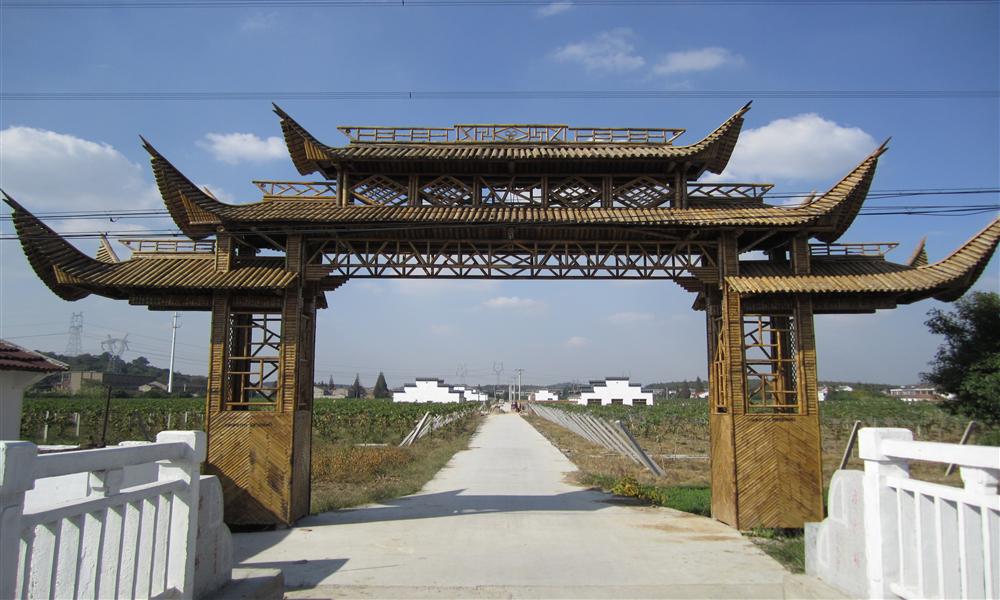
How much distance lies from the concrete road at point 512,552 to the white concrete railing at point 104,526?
329 centimetres

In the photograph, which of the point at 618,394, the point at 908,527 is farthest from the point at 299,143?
the point at 618,394

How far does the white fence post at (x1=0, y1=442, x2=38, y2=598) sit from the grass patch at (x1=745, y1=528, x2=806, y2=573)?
23.8 ft

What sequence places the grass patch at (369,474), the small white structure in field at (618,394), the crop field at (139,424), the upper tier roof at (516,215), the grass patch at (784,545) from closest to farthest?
the grass patch at (784,545), the upper tier roof at (516,215), the grass patch at (369,474), the crop field at (139,424), the small white structure in field at (618,394)

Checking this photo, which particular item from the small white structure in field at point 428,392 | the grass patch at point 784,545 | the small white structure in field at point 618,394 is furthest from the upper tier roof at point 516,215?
the small white structure in field at point 428,392

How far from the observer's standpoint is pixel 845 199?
989 centimetres

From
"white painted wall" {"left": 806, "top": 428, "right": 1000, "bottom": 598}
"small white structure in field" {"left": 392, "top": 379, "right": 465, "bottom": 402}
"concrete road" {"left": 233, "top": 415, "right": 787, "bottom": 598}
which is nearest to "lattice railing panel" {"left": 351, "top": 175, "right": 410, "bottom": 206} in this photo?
"concrete road" {"left": 233, "top": 415, "right": 787, "bottom": 598}

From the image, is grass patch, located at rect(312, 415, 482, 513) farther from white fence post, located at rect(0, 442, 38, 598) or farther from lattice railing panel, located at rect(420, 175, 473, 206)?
white fence post, located at rect(0, 442, 38, 598)

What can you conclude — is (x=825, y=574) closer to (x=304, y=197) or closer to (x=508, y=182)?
(x=508, y=182)

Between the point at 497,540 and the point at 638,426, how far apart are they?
26060mm

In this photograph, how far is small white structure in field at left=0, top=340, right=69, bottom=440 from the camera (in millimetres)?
10508

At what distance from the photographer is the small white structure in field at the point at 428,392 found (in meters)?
108

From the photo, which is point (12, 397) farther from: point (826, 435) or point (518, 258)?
point (826, 435)

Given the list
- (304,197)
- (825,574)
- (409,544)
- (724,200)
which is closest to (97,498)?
(825,574)

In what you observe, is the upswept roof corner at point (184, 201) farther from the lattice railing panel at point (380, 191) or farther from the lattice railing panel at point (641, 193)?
the lattice railing panel at point (641, 193)
